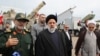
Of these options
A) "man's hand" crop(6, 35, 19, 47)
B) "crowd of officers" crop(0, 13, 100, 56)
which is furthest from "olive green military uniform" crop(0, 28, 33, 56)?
"man's hand" crop(6, 35, 19, 47)

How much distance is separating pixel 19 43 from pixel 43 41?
0.95 metres

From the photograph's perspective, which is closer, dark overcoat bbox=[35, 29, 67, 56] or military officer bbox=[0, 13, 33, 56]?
military officer bbox=[0, 13, 33, 56]

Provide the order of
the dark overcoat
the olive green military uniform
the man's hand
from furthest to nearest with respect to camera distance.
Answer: the dark overcoat → the olive green military uniform → the man's hand

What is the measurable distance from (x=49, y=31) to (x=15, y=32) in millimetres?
1116

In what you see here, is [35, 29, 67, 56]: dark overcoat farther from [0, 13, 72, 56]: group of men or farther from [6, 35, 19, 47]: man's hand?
[6, 35, 19, 47]: man's hand

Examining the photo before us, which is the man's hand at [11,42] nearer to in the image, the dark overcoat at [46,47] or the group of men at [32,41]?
the group of men at [32,41]

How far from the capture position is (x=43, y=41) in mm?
6742

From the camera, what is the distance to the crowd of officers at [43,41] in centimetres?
582

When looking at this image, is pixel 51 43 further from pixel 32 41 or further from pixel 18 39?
pixel 18 39

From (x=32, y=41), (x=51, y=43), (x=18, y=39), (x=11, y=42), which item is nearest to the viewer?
(x=11, y=42)

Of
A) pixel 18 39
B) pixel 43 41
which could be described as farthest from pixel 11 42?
pixel 43 41

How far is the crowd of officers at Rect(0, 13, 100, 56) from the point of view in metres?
5.82

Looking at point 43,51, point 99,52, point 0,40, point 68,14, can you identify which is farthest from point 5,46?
point 68,14

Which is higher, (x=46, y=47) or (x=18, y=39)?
(x=18, y=39)
